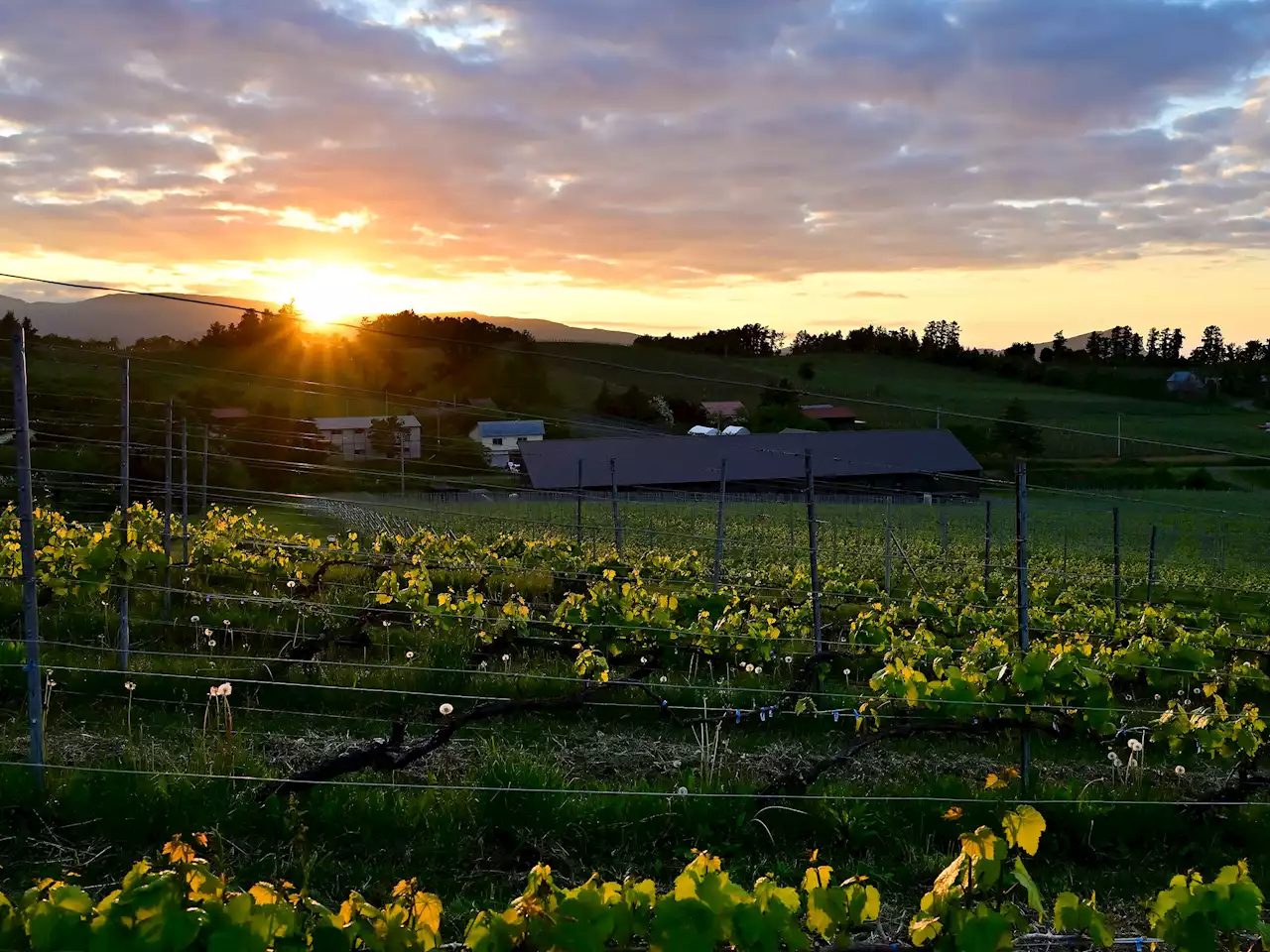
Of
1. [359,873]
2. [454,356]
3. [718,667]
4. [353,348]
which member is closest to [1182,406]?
[454,356]

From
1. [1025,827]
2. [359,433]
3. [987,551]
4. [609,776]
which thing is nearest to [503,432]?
[359,433]

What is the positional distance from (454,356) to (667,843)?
64105 mm

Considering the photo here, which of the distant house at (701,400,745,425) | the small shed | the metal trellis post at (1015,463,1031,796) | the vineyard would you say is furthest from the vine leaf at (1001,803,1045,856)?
the small shed

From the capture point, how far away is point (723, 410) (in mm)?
67188

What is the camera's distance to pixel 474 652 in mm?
8664

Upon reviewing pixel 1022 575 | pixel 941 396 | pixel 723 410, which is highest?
pixel 941 396

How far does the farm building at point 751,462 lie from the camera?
135ft

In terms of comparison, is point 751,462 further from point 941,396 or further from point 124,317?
point 124,317

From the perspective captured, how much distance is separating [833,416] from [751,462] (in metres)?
27.9

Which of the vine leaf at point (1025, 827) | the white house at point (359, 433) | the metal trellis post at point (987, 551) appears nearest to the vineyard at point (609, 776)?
the vine leaf at point (1025, 827)

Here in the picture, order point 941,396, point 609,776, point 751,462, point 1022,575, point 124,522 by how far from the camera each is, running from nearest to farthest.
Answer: point 1022,575 < point 609,776 < point 124,522 < point 751,462 < point 941,396

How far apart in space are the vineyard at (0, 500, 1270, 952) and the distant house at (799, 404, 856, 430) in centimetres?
5912

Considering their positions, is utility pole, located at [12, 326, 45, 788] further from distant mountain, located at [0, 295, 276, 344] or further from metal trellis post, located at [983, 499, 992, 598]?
distant mountain, located at [0, 295, 276, 344]

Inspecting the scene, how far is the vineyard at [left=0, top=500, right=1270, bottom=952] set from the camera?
292 cm
